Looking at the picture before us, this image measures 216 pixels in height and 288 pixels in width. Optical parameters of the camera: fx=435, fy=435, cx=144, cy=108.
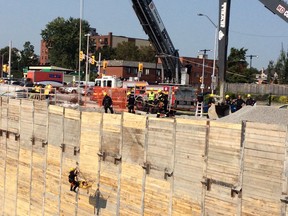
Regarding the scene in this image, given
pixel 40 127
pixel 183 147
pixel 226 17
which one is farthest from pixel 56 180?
pixel 226 17

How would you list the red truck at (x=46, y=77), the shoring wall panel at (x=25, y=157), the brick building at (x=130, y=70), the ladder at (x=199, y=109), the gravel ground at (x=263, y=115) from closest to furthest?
1. the gravel ground at (x=263, y=115)
2. the shoring wall panel at (x=25, y=157)
3. the ladder at (x=199, y=109)
4. the red truck at (x=46, y=77)
5. the brick building at (x=130, y=70)

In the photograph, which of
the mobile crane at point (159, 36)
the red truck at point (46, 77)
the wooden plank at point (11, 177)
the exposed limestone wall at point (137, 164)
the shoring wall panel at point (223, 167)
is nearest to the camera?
the exposed limestone wall at point (137, 164)

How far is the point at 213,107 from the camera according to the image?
84.0 feet

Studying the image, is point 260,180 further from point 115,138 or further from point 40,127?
point 40,127

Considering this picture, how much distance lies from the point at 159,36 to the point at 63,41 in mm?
107398

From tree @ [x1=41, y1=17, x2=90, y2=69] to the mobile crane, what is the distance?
9815cm

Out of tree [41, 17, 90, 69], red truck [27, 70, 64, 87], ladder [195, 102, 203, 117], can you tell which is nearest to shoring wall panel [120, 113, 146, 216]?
ladder [195, 102, 203, 117]

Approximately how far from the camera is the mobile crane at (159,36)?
49.7 metres

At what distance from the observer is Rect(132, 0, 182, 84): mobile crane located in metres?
49.7

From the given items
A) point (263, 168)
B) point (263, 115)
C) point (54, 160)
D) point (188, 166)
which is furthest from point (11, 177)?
point (263, 168)

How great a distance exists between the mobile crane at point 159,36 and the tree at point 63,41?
322 ft

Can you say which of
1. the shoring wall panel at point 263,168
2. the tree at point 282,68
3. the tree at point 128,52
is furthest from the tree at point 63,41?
the shoring wall panel at point 263,168

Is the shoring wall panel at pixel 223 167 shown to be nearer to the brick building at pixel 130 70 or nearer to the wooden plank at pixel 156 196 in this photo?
the wooden plank at pixel 156 196

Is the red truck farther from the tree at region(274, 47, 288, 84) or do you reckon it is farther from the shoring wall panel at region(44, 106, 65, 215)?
the shoring wall panel at region(44, 106, 65, 215)
